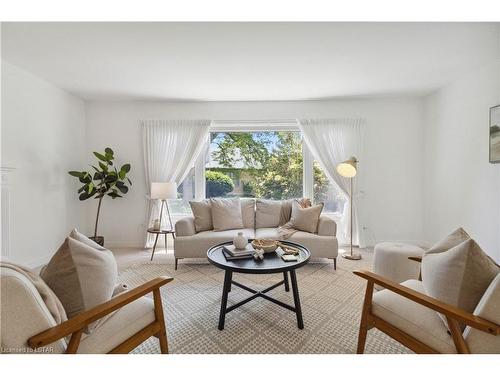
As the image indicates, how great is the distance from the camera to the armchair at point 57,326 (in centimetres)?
95

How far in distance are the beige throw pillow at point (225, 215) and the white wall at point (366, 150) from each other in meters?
1.52

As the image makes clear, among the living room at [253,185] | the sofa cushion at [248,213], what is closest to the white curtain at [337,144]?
the living room at [253,185]

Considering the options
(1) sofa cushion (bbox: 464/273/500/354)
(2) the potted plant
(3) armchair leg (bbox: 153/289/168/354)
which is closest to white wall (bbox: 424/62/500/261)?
(1) sofa cushion (bbox: 464/273/500/354)

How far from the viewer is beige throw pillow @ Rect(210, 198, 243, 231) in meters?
3.40

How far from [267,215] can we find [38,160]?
126 inches

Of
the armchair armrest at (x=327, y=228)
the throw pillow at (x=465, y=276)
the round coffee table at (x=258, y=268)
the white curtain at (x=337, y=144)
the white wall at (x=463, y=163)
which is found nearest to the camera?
the throw pillow at (x=465, y=276)

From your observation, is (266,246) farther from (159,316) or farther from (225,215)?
(225,215)

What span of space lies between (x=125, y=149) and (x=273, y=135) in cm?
258

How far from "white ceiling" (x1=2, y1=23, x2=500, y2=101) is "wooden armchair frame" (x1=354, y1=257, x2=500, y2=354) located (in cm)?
210

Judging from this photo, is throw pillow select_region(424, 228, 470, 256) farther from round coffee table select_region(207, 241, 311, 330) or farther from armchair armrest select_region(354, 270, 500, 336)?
round coffee table select_region(207, 241, 311, 330)

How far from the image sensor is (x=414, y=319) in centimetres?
130

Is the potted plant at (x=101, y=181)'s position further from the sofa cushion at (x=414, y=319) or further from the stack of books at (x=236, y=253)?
the sofa cushion at (x=414, y=319)

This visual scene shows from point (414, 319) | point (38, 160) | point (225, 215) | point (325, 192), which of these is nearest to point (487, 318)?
point (414, 319)
